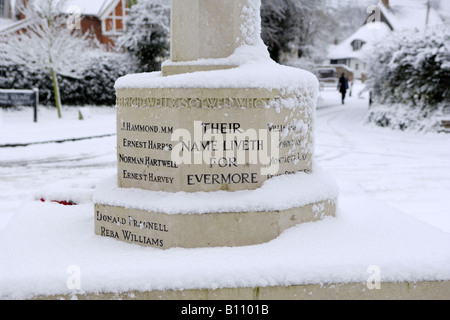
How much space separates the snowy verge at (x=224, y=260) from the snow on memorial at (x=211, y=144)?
175mm

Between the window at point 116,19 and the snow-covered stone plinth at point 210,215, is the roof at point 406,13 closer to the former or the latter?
the window at point 116,19

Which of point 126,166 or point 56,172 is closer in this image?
point 126,166

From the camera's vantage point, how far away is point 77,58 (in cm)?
2641

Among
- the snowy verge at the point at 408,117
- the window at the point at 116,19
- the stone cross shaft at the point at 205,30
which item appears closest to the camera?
the stone cross shaft at the point at 205,30

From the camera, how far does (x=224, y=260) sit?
12.3 ft

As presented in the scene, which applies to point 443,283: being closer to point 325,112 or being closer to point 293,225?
point 293,225

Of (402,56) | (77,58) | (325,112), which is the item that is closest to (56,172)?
(402,56)

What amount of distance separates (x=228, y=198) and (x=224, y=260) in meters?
0.54

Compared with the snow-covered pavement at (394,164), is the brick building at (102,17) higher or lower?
higher

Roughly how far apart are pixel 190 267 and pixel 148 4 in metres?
25.8

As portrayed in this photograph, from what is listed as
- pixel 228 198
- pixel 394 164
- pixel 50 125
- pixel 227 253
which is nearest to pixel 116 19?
pixel 50 125

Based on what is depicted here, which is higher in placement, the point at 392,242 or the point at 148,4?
the point at 148,4

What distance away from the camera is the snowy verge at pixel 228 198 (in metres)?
4.00
